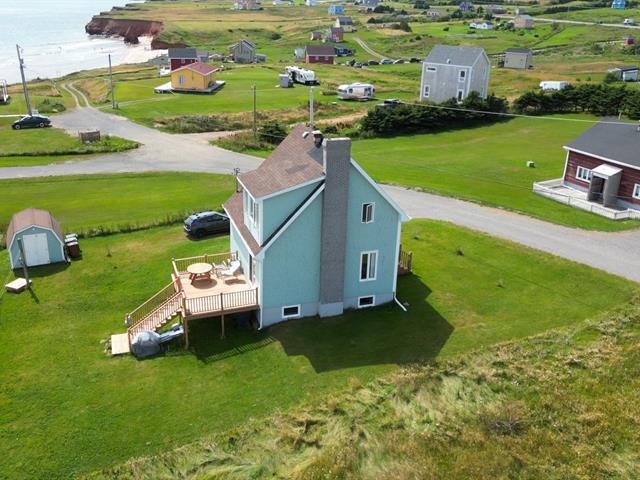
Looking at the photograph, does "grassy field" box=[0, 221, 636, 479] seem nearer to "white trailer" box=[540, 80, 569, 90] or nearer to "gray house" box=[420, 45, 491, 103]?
"gray house" box=[420, 45, 491, 103]

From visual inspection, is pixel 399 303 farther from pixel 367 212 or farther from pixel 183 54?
pixel 183 54

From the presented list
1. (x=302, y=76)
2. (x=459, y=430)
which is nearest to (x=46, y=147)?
(x=302, y=76)

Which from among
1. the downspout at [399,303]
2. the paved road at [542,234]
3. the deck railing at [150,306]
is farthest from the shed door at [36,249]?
the paved road at [542,234]

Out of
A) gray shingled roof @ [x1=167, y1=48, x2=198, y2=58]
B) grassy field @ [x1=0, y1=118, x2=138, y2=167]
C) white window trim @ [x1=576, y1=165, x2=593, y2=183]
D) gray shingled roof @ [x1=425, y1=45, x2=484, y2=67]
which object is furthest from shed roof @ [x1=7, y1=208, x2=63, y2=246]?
gray shingled roof @ [x1=167, y1=48, x2=198, y2=58]

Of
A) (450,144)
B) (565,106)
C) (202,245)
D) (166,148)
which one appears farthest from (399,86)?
(202,245)

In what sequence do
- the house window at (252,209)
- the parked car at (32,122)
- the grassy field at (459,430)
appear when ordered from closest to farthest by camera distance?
the grassy field at (459,430)
the house window at (252,209)
the parked car at (32,122)

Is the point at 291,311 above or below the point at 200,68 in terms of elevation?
below

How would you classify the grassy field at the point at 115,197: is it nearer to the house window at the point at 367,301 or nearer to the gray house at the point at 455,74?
the house window at the point at 367,301
